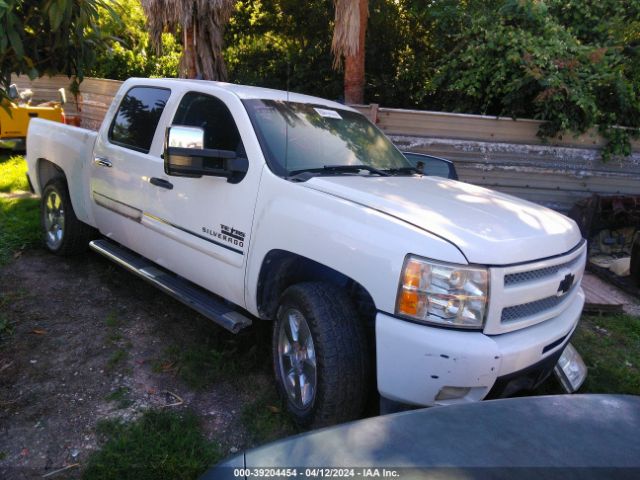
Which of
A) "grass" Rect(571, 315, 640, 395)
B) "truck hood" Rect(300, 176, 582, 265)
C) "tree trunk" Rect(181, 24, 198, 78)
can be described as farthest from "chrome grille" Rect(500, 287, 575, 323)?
"tree trunk" Rect(181, 24, 198, 78)

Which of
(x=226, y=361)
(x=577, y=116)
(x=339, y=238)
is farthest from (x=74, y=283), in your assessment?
(x=577, y=116)

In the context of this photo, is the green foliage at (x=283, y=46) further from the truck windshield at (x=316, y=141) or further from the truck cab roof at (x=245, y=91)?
the truck windshield at (x=316, y=141)

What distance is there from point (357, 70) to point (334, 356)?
19.8 feet

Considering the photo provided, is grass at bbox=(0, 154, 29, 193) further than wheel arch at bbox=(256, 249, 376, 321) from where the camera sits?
Yes

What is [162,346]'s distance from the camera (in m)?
3.86

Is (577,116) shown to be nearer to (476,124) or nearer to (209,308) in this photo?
(476,124)

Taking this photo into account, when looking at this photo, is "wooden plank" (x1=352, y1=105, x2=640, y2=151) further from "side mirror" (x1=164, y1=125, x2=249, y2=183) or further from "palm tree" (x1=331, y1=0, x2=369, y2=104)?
"side mirror" (x1=164, y1=125, x2=249, y2=183)

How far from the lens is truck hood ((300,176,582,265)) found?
8.07 ft

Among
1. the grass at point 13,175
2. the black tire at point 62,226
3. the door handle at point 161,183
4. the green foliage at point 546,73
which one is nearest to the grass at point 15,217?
the grass at point 13,175

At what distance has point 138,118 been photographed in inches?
175

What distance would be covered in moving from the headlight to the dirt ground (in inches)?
52.0

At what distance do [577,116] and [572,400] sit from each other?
6.38 meters

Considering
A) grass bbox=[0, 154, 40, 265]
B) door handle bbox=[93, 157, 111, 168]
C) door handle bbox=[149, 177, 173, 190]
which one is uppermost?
door handle bbox=[93, 157, 111, 168]

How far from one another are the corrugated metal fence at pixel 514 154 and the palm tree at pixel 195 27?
2336mm
